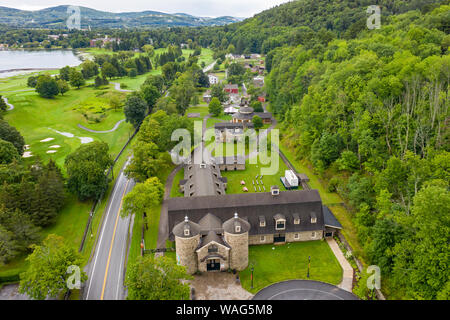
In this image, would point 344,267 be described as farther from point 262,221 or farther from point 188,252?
point 188,252

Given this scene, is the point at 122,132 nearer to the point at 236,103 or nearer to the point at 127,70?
the point at 236,103

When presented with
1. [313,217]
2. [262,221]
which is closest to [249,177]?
[262,221]

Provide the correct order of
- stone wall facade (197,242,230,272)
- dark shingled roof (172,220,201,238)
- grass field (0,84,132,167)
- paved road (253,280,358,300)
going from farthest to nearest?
grass field (0,84,132,167), stone wall facade (197,242,230,272), dark shingled roof (172,220,201,238), paved road (253,280,358,300)

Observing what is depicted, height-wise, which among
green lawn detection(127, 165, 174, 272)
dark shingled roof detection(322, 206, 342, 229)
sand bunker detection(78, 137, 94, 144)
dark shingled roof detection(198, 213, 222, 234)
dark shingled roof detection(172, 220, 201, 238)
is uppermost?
sand bunker detection(78, 137, 94, 144)

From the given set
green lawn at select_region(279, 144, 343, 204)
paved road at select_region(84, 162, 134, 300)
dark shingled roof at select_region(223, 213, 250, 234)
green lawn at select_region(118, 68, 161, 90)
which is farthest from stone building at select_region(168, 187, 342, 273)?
green lawn at select_region(118, 68, 161, 90)

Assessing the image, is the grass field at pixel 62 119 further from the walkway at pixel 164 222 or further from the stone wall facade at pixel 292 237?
the stone wall facade at pixel 292 237

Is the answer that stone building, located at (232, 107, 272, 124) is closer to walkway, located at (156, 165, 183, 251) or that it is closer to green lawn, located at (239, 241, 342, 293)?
walkway, located at (156, 165, 183, 251)

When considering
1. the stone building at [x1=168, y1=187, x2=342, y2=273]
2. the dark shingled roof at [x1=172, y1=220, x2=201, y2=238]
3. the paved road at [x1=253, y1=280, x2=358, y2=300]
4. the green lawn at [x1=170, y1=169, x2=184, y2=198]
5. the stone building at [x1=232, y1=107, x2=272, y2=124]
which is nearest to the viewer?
the paved road at [x1=253, y1=280, x2=358, y2=300]
